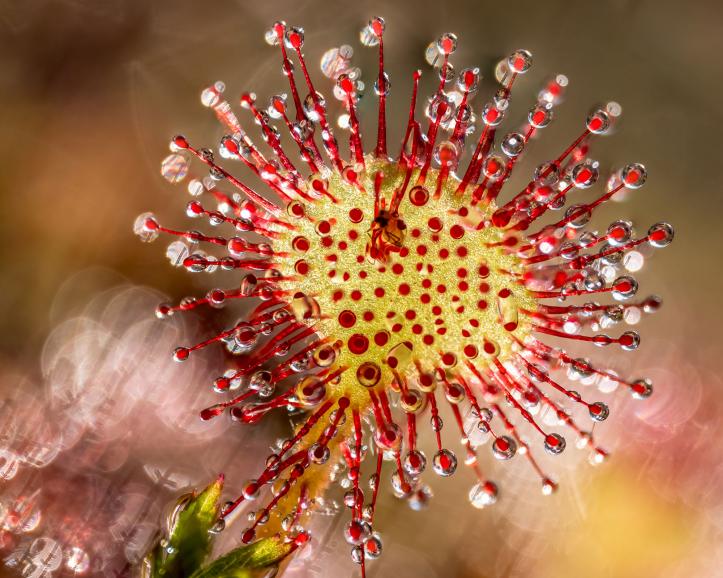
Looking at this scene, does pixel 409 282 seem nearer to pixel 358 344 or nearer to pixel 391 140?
pixel 358 344

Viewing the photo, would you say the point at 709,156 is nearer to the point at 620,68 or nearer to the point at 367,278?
the point at 620,68

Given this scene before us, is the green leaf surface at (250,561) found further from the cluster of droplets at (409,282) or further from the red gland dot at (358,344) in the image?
the red gland dot at (358,344)

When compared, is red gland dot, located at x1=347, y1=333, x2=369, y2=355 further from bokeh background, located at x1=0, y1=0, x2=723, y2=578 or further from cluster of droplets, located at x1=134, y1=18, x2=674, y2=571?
bokeh background, located at x1=0, y1=0, x2=723, y2=578

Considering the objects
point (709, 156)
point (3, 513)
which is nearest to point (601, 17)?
point (709, 156)

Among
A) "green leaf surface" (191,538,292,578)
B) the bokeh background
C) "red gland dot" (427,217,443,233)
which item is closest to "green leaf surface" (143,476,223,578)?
"green leaf surface" (191,538,292,578)

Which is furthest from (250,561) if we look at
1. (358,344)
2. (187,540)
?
(358,344)

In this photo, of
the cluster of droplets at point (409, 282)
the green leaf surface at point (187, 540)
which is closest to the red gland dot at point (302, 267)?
the cluster of droplets at point (409, 282)
